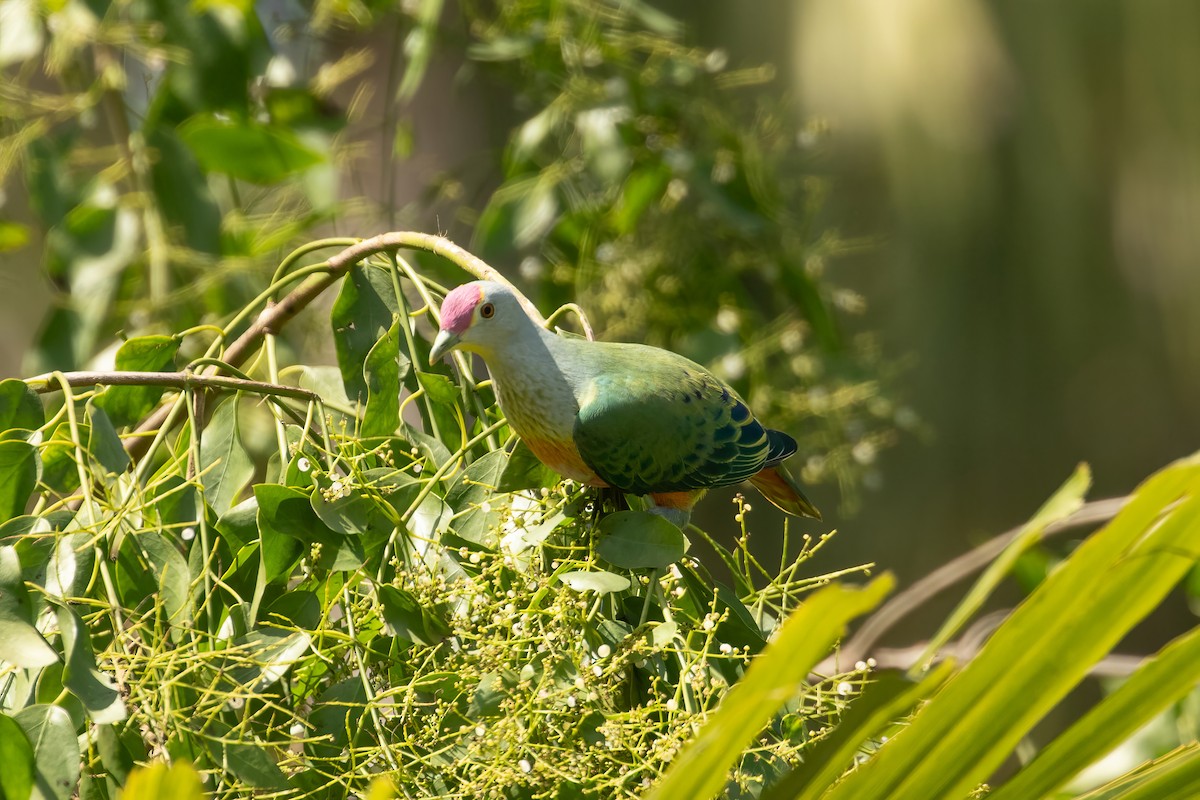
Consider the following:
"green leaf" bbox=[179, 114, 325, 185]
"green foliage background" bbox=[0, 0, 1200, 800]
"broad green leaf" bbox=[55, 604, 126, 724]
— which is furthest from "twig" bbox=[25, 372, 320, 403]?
"green leaf" bbox=[179, 114, 325, 185]

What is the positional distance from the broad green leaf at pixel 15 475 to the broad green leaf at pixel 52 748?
16 cm

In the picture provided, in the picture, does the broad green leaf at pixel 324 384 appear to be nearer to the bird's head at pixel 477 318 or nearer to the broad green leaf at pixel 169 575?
the bird's head at pixel 477 318

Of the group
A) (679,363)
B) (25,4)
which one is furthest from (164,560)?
(25,4)

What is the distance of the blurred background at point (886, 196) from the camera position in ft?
6.22

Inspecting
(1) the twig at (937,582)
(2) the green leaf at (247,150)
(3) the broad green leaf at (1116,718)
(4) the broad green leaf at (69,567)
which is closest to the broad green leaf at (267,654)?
(4) the broad green leaf at (69,567)

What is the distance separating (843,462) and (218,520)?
4.59 ft

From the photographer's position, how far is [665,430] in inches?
40.0

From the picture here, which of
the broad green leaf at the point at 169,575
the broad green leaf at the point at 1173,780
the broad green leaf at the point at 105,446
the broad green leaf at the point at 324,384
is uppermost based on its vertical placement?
the broad green leaf at the point at 1173,780

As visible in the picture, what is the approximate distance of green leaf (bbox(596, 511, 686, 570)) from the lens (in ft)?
2.47

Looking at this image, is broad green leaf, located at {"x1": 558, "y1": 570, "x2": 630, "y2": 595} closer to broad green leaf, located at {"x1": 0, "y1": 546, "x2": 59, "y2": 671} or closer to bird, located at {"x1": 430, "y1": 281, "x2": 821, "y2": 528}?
bird, located at {"x1": 430, "y1": 281, "x2": 821, "y2": 528}

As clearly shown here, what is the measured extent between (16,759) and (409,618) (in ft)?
0.78

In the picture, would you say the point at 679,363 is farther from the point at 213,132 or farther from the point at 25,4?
the point at 25,4

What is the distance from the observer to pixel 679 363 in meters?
1.08

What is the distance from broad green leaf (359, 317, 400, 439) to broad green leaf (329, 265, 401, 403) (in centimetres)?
8
